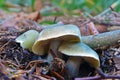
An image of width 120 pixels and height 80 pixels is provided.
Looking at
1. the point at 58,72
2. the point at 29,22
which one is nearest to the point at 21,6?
the point at 29,22

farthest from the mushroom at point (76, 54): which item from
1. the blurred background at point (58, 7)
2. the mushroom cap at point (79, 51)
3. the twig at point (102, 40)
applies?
the blurred background at point (58, 7)

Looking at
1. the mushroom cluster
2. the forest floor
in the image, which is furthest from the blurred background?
the mushroom cluster

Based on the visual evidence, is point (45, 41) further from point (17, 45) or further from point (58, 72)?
point (17, 45)

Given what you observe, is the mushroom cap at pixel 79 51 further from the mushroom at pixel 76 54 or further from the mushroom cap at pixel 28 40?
the mushroom cap at pixel 28 40

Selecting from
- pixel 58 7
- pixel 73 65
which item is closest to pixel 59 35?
pixel 73 65

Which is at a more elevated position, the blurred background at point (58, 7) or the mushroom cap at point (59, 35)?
the mushroom cap at point (59, 35)

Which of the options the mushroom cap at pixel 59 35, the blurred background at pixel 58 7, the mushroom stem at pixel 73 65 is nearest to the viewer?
the mushroom cap at pixel 59 35
